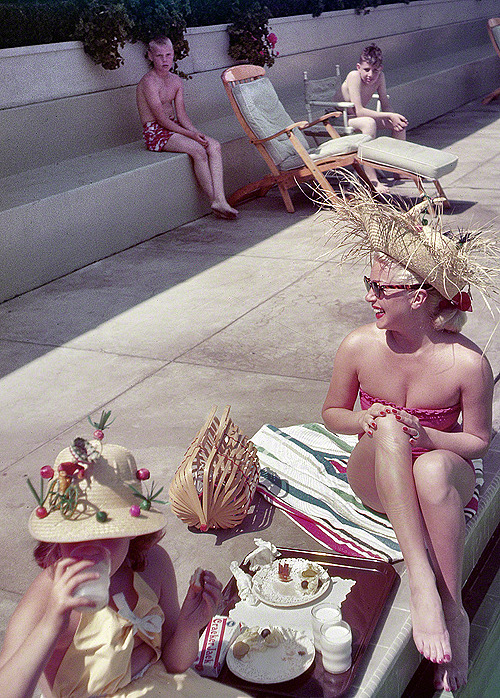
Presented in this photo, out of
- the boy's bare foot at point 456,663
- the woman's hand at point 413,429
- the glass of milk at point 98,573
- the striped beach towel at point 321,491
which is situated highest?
the glass of milk at point 98,573

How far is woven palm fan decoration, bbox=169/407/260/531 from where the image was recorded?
2.98 metres

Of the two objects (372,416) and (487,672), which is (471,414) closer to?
(372,416)

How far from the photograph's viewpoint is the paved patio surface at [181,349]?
3.46 metres

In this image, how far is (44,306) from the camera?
589cm

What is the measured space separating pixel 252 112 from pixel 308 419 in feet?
14.9

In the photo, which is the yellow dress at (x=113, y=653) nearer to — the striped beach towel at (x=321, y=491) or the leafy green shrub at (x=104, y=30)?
the striped beach towel at (x=321, y=491)

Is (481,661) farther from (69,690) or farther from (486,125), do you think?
(486,125)

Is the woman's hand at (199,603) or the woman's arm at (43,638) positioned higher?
the woman's arm at (43,638)

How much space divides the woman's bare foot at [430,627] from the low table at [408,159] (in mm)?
5159

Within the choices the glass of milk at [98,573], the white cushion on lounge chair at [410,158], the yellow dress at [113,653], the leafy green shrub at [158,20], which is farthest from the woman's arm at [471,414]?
the leafy green shrub at [158,20]

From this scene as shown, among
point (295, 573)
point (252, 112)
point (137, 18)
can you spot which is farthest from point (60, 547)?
point (137, 18)

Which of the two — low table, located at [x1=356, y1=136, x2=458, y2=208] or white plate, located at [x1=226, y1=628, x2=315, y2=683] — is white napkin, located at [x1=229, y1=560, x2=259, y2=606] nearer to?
white plate, located at [x1=226, y1=628, x2=315, y2=683]

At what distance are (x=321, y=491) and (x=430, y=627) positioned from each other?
882 millimetres

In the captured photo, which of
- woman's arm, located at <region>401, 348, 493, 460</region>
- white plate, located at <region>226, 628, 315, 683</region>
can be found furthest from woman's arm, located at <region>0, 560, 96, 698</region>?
woman's arm, located at <region>401, 348, 493, 460</region>
